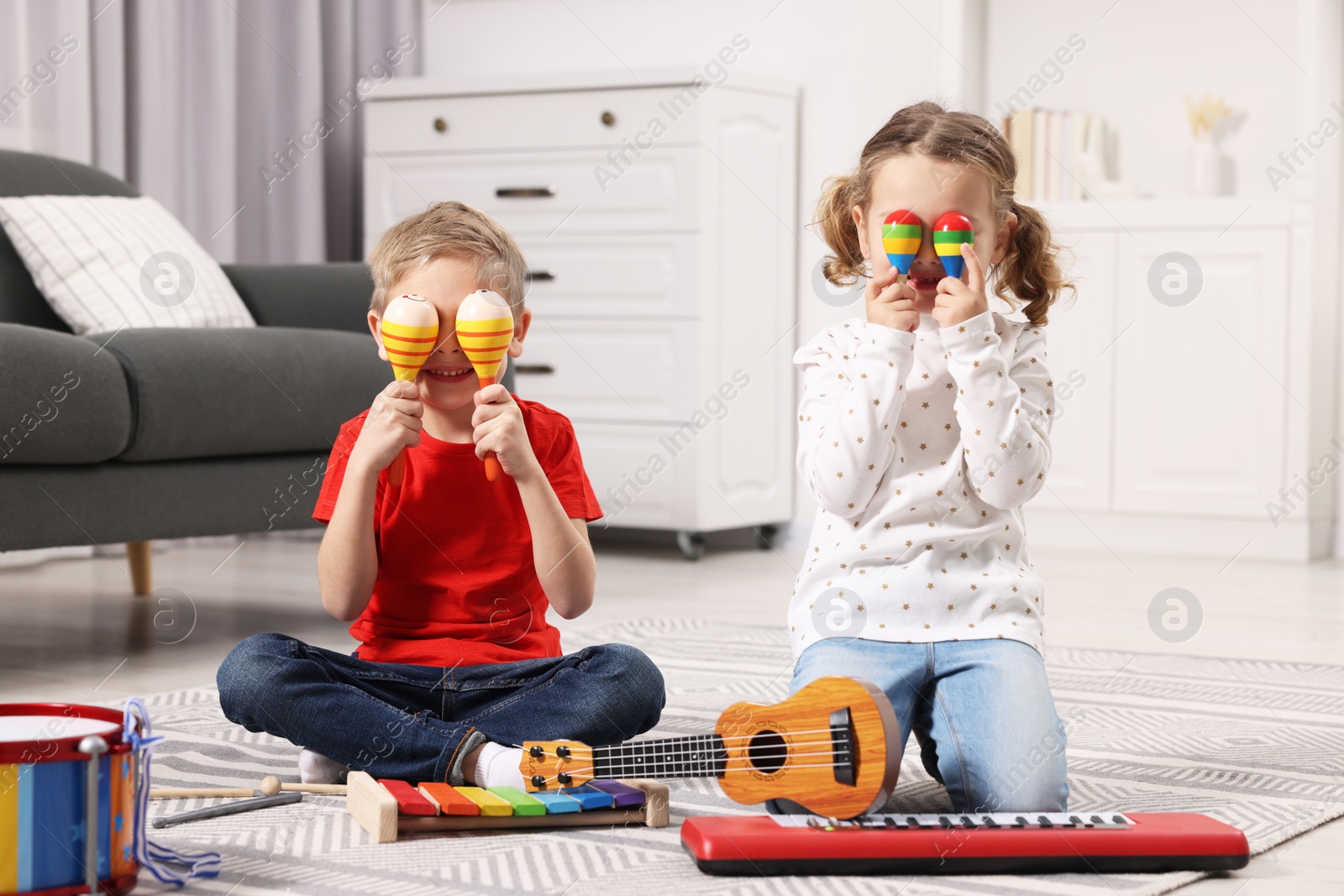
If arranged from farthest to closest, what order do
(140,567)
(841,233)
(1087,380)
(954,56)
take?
(954,56) → (1087,380) → (140,567) → (841,233)

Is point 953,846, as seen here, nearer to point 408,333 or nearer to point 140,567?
point 408,333

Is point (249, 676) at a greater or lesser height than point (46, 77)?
lesser

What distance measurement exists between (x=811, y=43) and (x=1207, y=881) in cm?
267

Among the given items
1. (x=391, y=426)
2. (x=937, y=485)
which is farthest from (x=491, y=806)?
(x=937, y=485)

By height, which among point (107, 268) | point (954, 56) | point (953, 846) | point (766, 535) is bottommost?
point (766, 535)

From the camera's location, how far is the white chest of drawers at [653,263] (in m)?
3.12

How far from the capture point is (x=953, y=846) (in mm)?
1044

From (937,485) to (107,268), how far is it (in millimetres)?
1592

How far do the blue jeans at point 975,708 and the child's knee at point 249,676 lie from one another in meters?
0.43

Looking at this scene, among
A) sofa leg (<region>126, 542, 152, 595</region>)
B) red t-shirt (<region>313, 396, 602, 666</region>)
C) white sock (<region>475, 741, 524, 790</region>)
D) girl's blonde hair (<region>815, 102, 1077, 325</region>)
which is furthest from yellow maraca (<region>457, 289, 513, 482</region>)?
sofa leg (<region>126, 542, 152, 595</region>)

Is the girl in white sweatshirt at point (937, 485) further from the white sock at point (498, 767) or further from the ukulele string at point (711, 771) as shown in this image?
the white sock at point (498, 767)

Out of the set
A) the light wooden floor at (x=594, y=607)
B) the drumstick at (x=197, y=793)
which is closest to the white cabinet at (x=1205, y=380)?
the light wooden floor at (x=594, y=607)

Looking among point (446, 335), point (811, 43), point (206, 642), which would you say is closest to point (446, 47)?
point (811, 43)

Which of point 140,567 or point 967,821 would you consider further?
point 140,567
